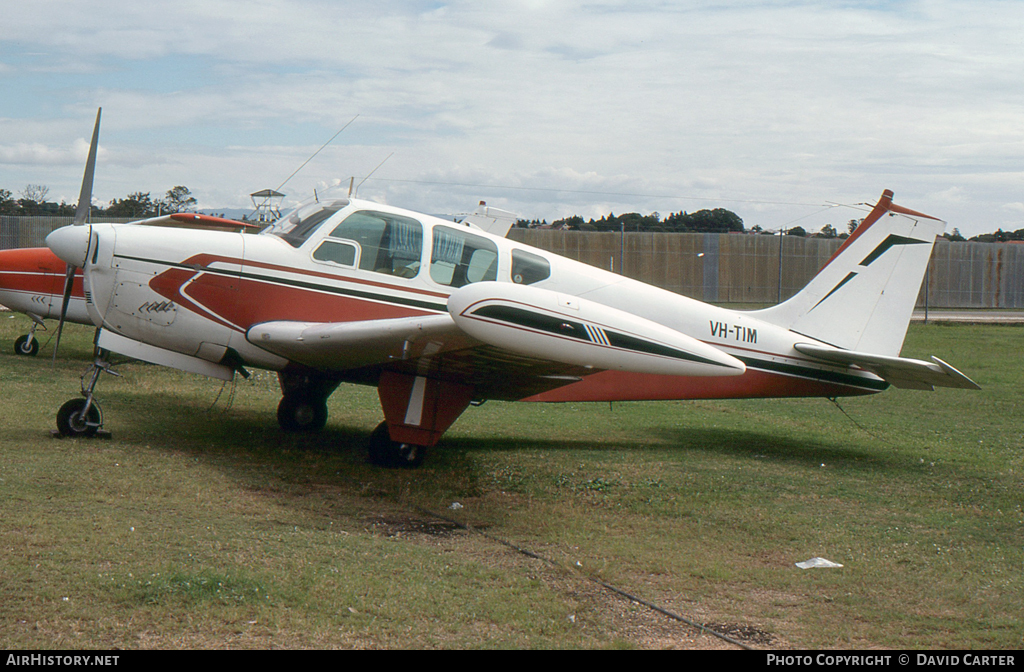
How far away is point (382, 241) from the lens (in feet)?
27.2

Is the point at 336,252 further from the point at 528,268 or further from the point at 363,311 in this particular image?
the point at 528,268

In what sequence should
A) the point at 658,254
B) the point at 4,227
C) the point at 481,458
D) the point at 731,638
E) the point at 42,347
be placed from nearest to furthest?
the point at 731,638 < the point at 481,458 < the point at 42,347 < the point at 4,227 < the point at 658,254

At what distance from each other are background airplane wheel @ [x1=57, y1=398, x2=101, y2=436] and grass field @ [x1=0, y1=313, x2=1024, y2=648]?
0.73ft

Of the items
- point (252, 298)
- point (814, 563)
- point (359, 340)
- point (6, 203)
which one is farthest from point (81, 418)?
point (6, 203)

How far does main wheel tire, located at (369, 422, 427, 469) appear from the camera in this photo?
319 inches

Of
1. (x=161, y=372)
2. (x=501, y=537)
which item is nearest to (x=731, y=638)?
(x=501, y=537)

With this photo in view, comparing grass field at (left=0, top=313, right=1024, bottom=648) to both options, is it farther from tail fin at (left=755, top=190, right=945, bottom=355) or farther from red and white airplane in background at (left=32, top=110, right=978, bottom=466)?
tail fin at (left=755, top=190, right=945, bottom=355)

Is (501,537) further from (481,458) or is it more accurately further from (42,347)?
(42,347)

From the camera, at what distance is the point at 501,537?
600 centimetres

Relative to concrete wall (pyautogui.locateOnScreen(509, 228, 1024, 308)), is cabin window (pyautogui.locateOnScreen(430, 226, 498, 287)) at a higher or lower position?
lower

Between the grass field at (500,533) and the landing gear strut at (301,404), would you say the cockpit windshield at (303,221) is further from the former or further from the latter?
the grass field at (500,533)

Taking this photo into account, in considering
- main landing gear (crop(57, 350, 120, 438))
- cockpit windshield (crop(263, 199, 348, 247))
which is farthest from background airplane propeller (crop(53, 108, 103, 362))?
cockpit windshield (crop(263, 199, 348, 247))

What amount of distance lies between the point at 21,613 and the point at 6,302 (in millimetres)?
12918

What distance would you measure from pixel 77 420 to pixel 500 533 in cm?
464
